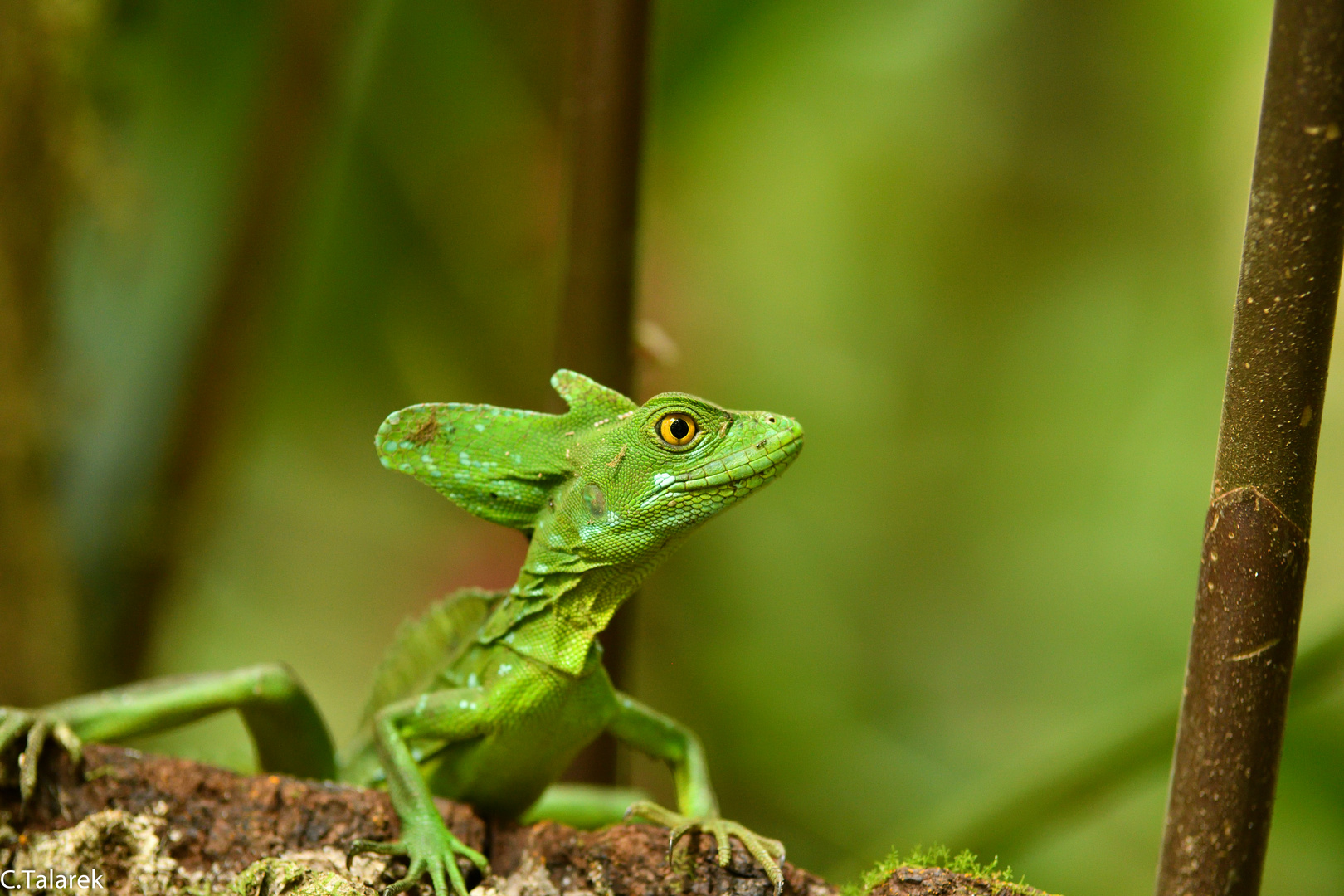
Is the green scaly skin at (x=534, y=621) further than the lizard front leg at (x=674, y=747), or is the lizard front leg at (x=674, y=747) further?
the lizard front leg at (x=674, y=747)

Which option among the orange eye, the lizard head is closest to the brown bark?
the lizard head

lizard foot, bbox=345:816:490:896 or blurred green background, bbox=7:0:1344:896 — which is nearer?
lizard foot, bbox=345:816:490:896

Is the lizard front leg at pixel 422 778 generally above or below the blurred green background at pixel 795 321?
below

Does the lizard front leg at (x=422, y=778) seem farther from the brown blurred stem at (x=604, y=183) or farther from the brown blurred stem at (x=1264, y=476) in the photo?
the brown blurred stem at (x=1264, y=476)

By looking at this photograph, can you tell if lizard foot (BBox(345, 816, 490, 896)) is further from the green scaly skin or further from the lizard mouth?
the lizard mouth

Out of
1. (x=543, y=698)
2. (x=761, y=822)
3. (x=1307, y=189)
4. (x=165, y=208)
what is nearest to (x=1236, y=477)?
(x=1307, y=189)

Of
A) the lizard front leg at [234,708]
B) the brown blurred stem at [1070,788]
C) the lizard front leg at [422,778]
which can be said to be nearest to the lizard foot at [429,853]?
the lizard front leg at [422,778]

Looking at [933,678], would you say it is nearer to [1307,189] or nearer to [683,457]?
[683,457]

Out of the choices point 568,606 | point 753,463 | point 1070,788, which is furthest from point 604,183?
point 1070,788
